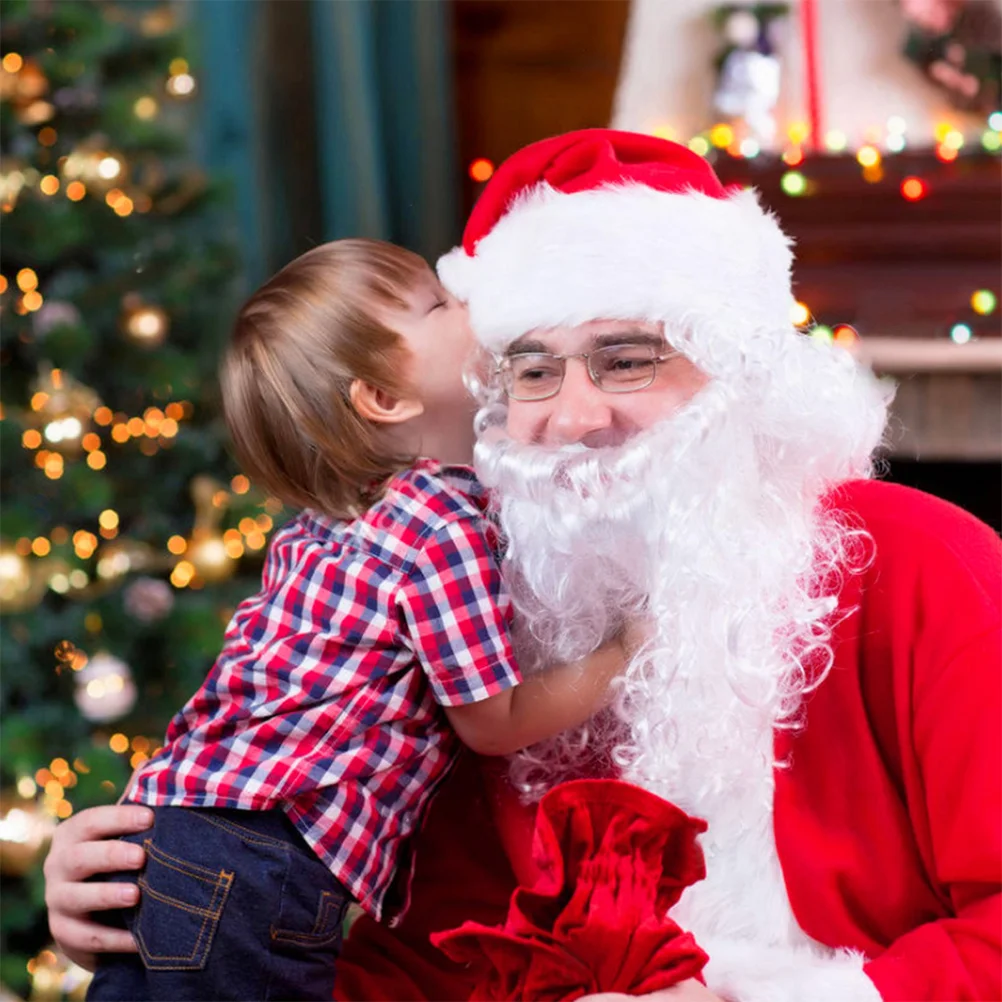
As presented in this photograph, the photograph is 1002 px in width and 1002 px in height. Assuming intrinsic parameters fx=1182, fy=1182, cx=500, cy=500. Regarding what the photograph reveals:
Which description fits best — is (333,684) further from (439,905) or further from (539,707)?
(439,905)

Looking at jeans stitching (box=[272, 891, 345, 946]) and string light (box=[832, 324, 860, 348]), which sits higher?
string light (box=[832, 324, 860, 348])

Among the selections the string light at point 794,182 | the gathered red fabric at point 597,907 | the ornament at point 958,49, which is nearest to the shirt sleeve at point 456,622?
the gathered red fabric at point 597,907

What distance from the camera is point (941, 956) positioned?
1119 mm

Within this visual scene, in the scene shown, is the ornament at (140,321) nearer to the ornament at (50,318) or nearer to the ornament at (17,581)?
the ornament at (50,318)

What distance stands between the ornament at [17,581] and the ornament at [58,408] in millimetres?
274

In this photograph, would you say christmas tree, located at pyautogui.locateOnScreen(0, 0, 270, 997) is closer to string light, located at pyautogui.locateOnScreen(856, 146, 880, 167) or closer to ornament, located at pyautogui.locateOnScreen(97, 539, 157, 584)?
ornament, located at pyautogui.locateOnScreen(97, 539, 157, 584)

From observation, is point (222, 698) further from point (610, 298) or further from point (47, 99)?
point (47, 99)

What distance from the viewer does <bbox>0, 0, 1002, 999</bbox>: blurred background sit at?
278cm

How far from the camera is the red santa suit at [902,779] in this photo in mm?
1124

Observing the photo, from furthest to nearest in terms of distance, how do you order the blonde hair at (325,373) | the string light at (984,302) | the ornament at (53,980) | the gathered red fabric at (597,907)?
the string light at (984,302) < the ornament at (53,980) < the blonde hair at (325,373) < the gathered red fabric at (597,907)

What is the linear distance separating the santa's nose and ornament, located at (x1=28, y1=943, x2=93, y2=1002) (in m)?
2.03

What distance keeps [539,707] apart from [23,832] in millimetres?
1870

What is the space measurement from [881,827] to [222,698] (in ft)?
2.60

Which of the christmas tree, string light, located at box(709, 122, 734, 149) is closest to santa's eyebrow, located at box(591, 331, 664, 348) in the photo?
the christmas tree
